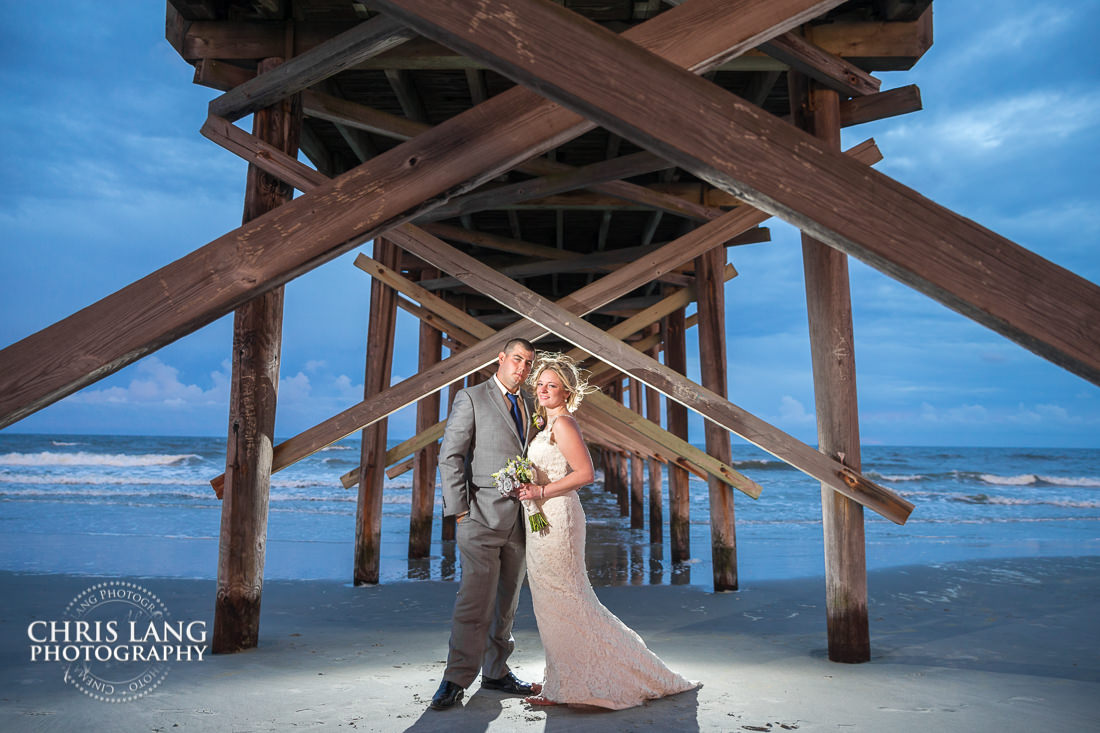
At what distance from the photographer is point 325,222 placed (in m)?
1.91

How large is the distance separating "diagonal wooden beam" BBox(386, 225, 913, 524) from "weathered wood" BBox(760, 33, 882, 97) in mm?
1710

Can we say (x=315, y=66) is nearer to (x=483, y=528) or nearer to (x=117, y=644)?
(x=483, y=528)

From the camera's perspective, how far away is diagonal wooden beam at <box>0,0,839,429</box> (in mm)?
1767

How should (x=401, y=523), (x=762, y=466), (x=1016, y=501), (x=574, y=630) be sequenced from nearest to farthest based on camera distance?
1. (x=574, y=630)
2. (x=401, y=523)
3. (x=1016, y=501)
4. (x=762, y=466)

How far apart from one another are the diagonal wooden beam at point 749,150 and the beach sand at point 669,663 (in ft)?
6.52

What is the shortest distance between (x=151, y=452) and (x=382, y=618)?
34.7 m

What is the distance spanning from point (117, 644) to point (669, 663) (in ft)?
9.96

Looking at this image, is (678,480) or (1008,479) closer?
(678,480)

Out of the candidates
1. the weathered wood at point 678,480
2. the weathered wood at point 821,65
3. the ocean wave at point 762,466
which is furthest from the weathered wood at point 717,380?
the ocean wave at point 762,466

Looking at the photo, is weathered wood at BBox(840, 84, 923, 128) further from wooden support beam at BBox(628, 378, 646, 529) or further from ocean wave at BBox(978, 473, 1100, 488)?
ocean wave at BBox(978, 473, 1100, 488)

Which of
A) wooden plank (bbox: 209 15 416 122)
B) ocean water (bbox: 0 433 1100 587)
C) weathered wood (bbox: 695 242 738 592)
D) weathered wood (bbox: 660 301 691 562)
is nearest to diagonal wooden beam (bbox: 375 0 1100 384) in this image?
wooden plank (bbox: 209 15 416 122)

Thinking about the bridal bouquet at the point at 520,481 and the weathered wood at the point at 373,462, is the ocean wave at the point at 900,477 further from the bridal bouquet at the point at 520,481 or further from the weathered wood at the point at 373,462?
the bridal bouquet at the point at 520,481

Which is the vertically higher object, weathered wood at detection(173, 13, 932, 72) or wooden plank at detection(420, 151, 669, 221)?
weathered wood at detection(173, 13, 932, 72)

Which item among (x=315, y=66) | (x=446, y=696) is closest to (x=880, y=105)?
(x=315, y=66)
